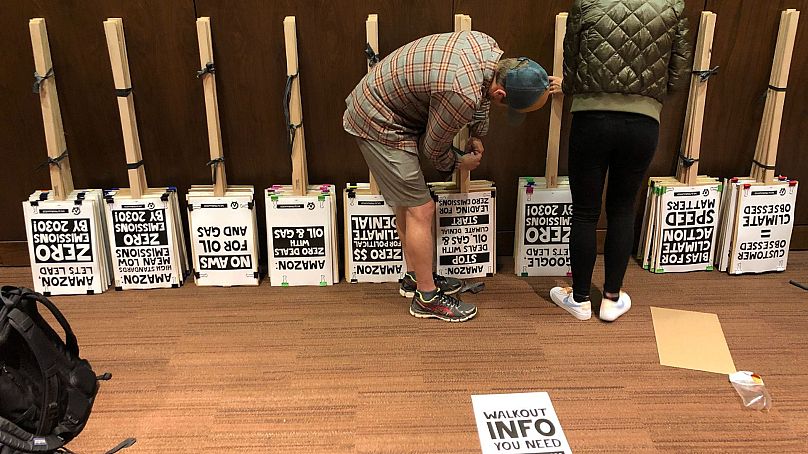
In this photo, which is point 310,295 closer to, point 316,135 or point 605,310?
point 316,135

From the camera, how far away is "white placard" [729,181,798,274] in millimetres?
3082

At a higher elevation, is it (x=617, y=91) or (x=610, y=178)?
(x=617, y=91)

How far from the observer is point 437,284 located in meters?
3.00

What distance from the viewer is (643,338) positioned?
2639mm

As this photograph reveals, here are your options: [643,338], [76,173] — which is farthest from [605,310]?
[76,173]

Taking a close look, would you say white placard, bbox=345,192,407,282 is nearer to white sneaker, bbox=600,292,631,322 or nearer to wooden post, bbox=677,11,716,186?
white sneaker, bbox=600,292,631,322

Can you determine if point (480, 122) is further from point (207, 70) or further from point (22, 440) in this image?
point (22, 440)

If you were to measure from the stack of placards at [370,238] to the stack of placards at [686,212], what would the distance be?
3.97 ft

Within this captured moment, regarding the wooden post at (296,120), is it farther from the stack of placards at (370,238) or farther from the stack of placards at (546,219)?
the stack of placards at (546,219)

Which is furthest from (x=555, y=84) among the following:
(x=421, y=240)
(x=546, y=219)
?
(x=421, y=240)

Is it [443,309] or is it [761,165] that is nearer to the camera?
[443,309]

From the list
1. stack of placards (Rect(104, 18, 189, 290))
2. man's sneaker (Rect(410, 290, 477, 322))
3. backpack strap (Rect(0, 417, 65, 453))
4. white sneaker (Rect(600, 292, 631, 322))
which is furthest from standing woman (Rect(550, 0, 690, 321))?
backpack strap (Rect(0, 417, 65, 453))

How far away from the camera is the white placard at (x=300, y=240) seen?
3010mm

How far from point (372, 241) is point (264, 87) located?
87 centimetres
